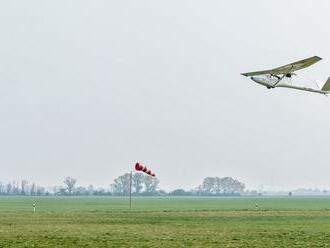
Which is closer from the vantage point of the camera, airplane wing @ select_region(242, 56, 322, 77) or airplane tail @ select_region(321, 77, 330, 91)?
airplane wing @ select_region(242, 56, 322, 77)

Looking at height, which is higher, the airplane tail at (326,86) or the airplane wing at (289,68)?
the airplane wing at (289,68)

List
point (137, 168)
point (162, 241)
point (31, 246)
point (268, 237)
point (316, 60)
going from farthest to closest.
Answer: point (137, 168), point (316, 60), point (268, 237), point (162, 241), point (31, 246)

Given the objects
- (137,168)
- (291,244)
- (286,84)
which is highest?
(286,84)

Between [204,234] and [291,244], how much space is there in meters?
6.15

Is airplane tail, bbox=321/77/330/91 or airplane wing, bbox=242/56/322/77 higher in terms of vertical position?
airplane wing, bbox=242/56/322/77

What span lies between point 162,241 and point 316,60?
15.3 meters

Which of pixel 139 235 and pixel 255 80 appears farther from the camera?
pixel 255 80

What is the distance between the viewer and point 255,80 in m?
42.5

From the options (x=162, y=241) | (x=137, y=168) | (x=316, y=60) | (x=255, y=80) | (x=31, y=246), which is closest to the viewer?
(x=31, y=246)

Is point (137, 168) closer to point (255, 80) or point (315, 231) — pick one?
point (255, 80)

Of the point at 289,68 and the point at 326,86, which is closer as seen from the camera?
the point at 289,68

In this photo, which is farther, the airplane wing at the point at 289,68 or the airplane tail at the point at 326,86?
the airplane tail at the point at 326,86

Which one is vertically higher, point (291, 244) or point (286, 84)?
point (286, 84)

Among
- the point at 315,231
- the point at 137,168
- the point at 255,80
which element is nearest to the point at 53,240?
the point at 315,231
